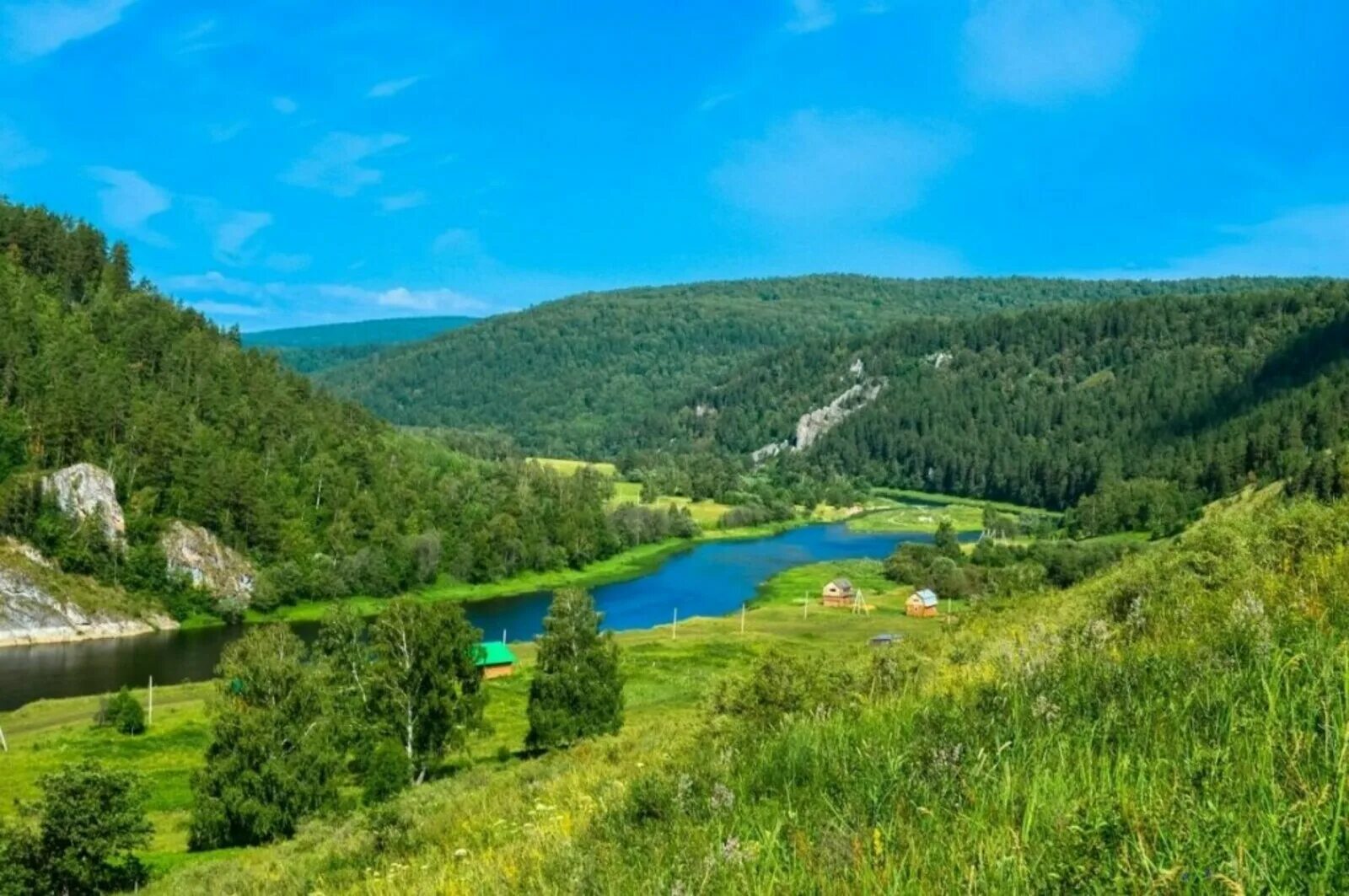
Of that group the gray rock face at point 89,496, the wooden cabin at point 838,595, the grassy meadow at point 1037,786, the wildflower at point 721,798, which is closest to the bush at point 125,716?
the gray rock face at point 89,496

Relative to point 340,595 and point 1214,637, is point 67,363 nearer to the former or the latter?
point 340,595

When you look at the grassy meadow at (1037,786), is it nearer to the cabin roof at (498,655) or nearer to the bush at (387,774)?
the bush at (387,774)

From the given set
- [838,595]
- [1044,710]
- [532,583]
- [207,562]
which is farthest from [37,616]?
[1044,710]

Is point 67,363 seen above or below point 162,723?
above

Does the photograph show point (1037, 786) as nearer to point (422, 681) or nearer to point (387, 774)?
point (387, 774)

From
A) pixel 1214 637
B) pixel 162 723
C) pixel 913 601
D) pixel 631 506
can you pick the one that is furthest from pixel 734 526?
pixel 1214 637

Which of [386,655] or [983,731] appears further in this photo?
[386,655]

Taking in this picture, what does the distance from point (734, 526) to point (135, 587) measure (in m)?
107

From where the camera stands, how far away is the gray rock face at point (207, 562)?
99312mm

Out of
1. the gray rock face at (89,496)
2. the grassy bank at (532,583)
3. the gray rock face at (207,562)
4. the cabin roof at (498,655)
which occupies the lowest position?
the cabin roof at (498,655)

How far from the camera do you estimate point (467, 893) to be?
17.9 ft

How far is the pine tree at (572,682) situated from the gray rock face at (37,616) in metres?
56.0

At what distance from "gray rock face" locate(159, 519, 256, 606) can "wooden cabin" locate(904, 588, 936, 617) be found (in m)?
68.8

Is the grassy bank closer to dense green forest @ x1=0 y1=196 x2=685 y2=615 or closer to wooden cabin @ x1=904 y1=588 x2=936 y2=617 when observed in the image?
dense green forest @ x1=0 y1=196 x2=685 y2=615
